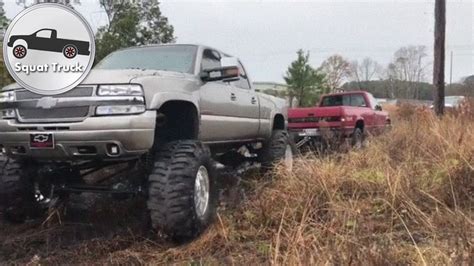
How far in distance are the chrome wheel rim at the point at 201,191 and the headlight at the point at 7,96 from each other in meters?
1.74

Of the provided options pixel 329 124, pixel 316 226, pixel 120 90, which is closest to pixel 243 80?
pixel 120 90

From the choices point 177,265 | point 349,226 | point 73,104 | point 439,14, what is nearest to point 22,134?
point 73,104

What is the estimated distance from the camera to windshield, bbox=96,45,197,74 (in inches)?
226

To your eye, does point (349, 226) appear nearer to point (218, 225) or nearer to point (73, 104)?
point (218, 225)

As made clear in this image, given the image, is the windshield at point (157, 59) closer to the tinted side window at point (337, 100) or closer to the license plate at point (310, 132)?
the license plate at point (310, 132)

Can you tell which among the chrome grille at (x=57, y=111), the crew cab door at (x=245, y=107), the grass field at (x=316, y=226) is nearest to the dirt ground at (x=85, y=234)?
the grass field at (x=316, y=226)

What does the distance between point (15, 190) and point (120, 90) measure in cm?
158

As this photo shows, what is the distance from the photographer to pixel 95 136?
4.21 metres

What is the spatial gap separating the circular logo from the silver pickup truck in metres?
0.24

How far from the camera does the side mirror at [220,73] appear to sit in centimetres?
542

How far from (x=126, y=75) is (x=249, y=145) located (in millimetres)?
3470

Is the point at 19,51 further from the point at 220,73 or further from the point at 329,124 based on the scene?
the point at 329,124

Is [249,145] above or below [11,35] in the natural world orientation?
below

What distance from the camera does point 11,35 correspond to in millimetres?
5172
